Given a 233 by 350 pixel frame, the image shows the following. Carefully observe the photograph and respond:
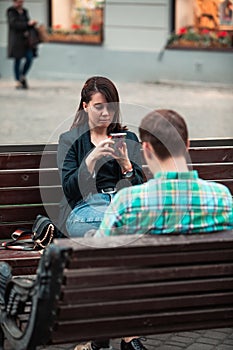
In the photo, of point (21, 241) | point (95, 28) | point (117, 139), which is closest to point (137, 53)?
point (95, 28)

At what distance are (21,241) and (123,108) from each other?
619 cm

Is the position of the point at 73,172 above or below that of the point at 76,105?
above

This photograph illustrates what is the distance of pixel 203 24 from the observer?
19.6 m

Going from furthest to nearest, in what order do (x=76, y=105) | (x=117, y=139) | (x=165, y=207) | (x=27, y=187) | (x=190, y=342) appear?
1. (x=76, y=105)
2. (x=27, y=187)
3. (x=190, y=342)
4. (x=117, y=139)
5. (x=165, y=207)

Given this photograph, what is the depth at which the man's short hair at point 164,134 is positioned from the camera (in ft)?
12.6

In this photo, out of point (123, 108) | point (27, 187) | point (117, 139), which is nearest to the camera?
point (117, 139)

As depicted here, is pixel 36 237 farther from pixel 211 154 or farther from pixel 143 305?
pixel 143 305

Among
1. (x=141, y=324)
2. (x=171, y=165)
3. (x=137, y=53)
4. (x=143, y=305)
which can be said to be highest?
(x=171, y=165)

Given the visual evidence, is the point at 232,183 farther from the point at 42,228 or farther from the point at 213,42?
the point at 213,42

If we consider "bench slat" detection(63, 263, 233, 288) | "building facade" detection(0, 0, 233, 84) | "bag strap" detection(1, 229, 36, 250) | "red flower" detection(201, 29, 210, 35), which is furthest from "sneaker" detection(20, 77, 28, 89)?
"bench slat" detection(63, 263, 233, 288)

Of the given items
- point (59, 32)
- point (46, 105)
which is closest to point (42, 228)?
point (46, 105)

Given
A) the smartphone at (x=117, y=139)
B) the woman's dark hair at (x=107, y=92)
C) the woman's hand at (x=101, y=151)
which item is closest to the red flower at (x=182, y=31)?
the woman's dark hair at (x=107, y=92)

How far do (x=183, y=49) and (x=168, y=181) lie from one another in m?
15.8

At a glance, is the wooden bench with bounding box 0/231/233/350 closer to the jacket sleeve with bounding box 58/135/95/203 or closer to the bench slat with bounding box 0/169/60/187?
the jacket sleeve with bounding box 58/135/95/203
